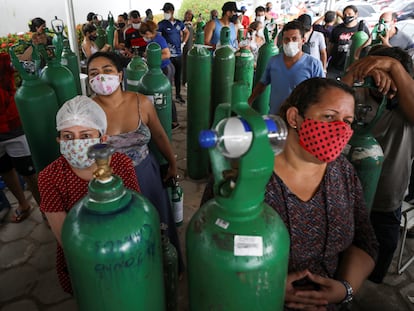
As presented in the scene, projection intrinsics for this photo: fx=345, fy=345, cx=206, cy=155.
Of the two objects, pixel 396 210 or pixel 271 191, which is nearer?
pixel 271 191

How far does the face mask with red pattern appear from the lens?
120cm

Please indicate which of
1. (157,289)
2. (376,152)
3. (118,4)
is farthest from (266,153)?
(118,4)

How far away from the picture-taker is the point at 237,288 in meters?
0.83

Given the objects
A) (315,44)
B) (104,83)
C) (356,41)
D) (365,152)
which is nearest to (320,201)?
(365,152)

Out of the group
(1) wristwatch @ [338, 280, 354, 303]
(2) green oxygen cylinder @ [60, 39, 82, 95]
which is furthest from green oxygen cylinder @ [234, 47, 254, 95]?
(1) wristwatch @ [338, 280, 354, 303]

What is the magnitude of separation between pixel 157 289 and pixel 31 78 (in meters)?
1.83

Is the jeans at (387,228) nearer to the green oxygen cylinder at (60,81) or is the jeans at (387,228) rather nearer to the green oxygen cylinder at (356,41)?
the green oxygen cylinder at (60,81)

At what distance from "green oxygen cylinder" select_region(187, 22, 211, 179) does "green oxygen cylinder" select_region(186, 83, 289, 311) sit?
2444 millimetres

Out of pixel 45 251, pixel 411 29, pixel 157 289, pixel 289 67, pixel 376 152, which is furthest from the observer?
pixel 411 29

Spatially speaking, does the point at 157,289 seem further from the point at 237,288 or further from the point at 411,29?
the point at 411,29

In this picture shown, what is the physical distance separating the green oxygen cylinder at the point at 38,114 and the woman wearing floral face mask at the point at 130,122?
1.21 feet

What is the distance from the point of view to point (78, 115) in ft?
4.53

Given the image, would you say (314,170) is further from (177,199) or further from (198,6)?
(198,6)

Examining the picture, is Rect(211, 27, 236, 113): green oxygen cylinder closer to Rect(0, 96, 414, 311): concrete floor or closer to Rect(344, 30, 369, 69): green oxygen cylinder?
Rect(0, 96, 414, 311): concrete floor
